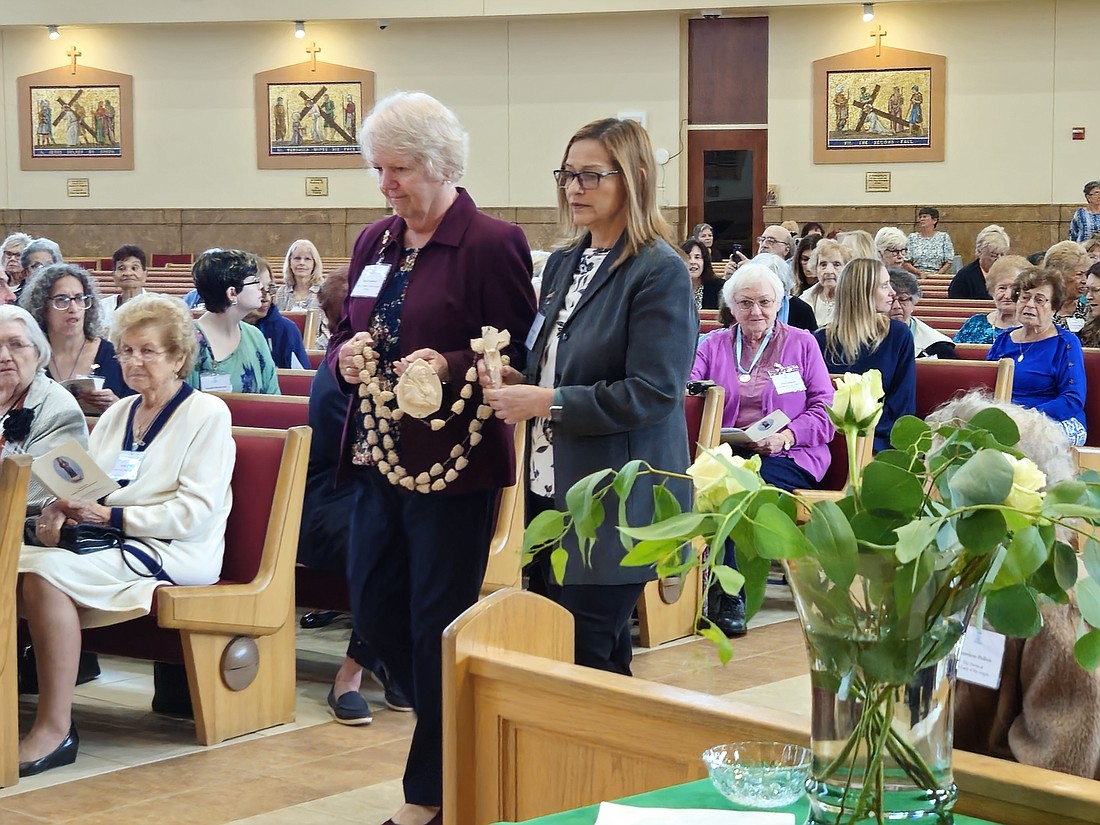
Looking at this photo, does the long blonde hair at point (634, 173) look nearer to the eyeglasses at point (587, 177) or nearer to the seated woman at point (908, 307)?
the eyeglasses at point (587, 177)

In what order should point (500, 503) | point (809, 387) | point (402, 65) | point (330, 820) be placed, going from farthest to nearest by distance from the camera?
point (402, 65) → point (809, 387) → point (500, 503) → point (330, 820)

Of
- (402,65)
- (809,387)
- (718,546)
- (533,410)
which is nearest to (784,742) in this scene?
(718,546)

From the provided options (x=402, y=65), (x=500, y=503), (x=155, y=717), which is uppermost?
(x=402, y=65)

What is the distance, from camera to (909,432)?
144cm

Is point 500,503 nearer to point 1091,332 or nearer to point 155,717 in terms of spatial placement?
point 155,717

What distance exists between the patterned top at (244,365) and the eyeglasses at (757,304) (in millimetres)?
1782

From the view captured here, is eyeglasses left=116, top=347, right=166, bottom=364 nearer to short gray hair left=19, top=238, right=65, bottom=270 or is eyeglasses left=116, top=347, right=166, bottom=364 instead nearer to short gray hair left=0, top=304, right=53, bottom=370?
short gray hair left=0, top=304, right=53, bottom=370

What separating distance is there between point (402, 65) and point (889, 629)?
1815 centimetres

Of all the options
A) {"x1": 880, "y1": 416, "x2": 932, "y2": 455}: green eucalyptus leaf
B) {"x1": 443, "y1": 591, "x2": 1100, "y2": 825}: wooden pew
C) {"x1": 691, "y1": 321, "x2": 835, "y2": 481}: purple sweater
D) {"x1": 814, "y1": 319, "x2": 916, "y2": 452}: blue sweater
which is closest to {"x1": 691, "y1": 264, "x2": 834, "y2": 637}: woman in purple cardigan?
{"x1": 691, "y1": 321, "x2": 835, "y2": 481}: purple sweater

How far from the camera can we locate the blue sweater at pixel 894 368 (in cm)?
592

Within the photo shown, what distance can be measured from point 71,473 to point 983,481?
3152mm

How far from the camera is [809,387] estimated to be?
18.6 ft

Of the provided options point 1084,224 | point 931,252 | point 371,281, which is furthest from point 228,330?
point 931,252

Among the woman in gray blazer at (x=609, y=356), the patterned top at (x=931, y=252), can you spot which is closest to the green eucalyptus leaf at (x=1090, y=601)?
the woman in gray blazer at (x=609, y=356)
